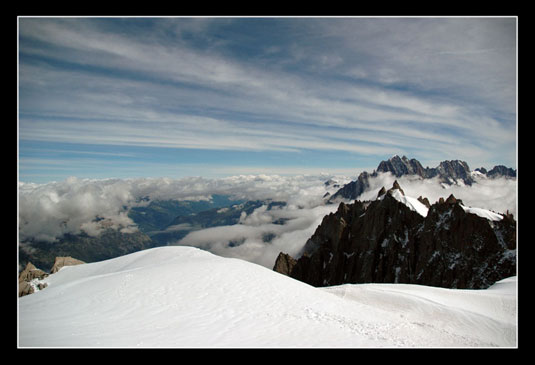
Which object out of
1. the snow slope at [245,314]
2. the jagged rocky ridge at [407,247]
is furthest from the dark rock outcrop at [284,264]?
the snow slope at [245,314]

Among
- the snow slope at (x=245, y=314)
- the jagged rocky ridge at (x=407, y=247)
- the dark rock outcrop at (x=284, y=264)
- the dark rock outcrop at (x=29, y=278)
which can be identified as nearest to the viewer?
the snow slope at (x=245, y=314)

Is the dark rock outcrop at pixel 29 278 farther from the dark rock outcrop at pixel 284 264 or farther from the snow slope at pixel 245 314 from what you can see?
the dark rock outcrop at pixel 284 264

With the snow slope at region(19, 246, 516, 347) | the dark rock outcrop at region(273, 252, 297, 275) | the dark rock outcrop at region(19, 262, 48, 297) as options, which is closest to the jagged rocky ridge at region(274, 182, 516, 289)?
the dark rock outcrop at region(273, 252, 297, 275)

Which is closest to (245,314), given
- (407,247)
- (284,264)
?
(407,247)

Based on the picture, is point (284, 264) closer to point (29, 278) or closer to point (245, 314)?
point (29, 278)
